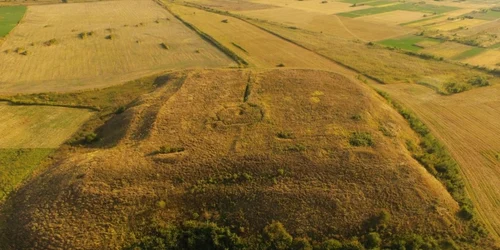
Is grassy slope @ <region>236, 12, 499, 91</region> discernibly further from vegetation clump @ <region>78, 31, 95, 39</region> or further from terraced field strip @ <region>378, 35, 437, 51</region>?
vegetation clump @ <region>78, 31, 95, 39</region>

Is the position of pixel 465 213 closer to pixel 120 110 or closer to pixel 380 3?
pixel 120 110

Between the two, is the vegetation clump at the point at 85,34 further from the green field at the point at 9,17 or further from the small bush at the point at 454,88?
the small bush at the point at 454,88

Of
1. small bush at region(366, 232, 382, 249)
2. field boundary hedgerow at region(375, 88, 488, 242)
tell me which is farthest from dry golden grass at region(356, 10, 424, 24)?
small bush at region(366, 232, 382, 249)

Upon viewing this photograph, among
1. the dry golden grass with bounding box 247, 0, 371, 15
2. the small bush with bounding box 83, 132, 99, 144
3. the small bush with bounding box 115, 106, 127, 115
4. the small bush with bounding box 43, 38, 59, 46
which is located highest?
the dry golden grass with bounding box 247, 0, 371, 15

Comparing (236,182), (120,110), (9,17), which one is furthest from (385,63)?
(9,17)

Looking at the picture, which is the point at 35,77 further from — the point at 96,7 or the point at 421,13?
the point at 421,13

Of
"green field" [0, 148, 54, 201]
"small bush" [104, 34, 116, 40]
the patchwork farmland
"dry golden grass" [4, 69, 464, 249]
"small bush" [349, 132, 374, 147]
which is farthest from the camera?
"small bush" [104, 34, 116, 40]

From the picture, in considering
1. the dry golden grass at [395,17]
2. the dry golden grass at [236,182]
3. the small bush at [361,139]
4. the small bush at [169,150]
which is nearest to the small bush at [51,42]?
the dry golden grass at [236,182]
